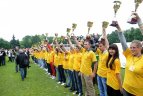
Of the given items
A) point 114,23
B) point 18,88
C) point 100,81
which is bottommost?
point 18,88

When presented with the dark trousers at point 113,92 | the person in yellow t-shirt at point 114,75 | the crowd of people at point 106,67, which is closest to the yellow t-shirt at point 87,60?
the crowd of people at point 106,67

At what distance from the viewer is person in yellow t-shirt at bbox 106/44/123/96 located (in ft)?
23.4

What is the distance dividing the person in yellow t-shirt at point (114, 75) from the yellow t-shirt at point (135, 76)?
1153 mm

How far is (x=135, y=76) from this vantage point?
229 inches

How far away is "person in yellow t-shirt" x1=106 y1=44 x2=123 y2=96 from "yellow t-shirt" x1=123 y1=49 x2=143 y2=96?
3.78 ft

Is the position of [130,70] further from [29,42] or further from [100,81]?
[29,42]

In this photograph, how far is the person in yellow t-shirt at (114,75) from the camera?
7146mm

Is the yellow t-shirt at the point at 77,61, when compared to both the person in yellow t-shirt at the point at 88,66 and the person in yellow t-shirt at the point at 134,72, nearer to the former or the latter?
the person in yellow t-shirt at the point at 88,66

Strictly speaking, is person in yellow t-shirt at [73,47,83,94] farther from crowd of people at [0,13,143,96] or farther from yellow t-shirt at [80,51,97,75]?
yellow t-shirt at [80,51,97,75]

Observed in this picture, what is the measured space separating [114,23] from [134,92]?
1.35m

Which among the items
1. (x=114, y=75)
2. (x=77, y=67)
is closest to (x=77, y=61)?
(x=77, y=67)

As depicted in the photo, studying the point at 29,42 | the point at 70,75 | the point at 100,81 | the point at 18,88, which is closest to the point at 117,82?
the point at 100,81

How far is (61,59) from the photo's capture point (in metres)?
15.5

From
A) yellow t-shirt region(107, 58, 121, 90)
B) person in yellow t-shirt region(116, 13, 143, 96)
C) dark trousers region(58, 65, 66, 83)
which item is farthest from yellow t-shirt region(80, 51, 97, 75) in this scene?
dark trousers region(58, 65, 66, 83)
